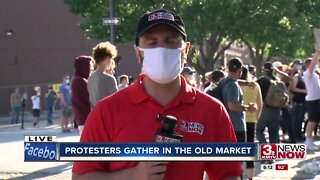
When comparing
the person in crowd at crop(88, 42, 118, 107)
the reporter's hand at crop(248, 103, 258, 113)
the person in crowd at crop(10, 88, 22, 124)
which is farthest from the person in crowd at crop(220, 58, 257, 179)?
the person in crowd at crop(10, 88, 22, 124)

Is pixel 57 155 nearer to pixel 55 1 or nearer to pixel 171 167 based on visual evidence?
pixel 171 167

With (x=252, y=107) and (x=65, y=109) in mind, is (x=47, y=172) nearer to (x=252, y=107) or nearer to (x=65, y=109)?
(x=252, y=107)

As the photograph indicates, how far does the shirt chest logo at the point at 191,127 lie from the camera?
268 centimetres

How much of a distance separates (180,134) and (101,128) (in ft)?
1.16

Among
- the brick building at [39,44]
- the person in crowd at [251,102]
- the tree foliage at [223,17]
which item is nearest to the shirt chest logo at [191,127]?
the person in crowd at [251,102]

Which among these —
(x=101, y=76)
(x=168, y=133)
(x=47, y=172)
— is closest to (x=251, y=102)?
(x=101, y=76)

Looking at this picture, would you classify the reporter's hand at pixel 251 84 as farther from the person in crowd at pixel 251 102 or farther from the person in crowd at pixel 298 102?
the person in crowd at pixel 298 102

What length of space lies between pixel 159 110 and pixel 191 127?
0.17 meters

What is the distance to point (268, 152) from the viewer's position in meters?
2.50

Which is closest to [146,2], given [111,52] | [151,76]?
[111,52]

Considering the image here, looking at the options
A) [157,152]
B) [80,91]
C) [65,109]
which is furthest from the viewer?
[65,109]

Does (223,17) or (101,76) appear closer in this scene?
(101,76)

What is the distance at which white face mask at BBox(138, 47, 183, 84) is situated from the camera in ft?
9.00

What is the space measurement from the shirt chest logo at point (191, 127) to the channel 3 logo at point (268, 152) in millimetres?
337
